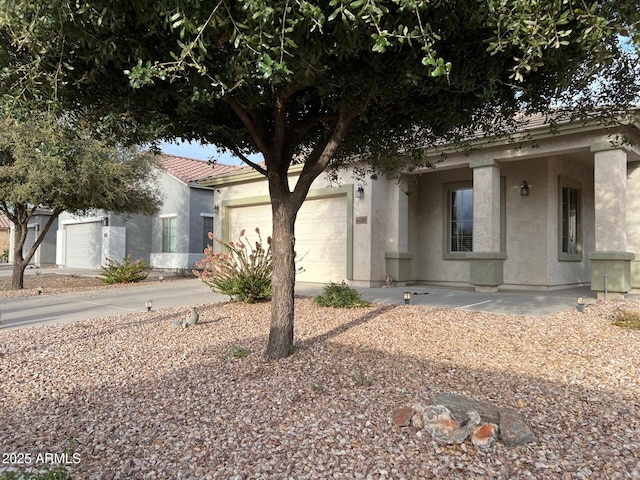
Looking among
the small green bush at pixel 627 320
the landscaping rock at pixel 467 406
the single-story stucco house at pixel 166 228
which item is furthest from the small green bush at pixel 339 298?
the single-story stucco house at pixel 166 228

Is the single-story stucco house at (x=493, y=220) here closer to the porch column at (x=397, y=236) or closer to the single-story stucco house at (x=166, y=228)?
the porch column at (x=397, y=236)

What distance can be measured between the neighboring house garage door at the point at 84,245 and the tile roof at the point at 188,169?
17.2ft

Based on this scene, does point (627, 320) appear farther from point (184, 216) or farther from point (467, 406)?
point (184, 216)

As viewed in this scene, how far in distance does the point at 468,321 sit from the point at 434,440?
4.19 metres

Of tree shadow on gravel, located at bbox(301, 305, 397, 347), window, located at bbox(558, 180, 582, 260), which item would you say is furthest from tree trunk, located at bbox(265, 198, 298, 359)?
window, located at bbox(558, 180, 582, 260)

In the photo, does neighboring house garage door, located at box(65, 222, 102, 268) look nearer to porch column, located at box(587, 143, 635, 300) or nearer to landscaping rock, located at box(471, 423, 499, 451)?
porch column, located at box(587, 143, 635, 300)

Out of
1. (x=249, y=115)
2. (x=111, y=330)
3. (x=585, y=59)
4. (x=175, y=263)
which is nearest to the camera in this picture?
(x=585, y=59)

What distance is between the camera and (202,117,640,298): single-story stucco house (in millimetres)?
9023

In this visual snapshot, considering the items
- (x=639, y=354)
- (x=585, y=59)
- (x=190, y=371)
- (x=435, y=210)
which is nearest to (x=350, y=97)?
(x=585, y=59)

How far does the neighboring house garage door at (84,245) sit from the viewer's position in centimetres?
2245

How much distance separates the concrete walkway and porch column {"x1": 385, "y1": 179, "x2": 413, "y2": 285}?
54 cm

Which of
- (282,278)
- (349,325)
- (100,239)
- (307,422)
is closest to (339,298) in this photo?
(349,325)

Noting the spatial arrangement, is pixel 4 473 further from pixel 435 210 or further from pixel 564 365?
pixel 435 210

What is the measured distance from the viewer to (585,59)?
13.0 ft
